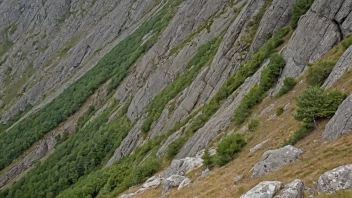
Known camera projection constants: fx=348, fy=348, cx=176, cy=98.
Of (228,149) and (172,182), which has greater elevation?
(228,149)

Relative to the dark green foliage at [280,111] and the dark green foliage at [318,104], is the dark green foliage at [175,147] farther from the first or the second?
the dark green foliage at [318,104]

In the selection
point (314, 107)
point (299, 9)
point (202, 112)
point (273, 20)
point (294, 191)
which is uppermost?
point (273, 20)

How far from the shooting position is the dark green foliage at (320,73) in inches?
1225

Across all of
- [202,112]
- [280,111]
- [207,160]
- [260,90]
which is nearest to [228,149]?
[207,160]

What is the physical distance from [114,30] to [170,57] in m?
85.0

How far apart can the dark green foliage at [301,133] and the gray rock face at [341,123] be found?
1.99m

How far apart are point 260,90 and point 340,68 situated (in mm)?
10841

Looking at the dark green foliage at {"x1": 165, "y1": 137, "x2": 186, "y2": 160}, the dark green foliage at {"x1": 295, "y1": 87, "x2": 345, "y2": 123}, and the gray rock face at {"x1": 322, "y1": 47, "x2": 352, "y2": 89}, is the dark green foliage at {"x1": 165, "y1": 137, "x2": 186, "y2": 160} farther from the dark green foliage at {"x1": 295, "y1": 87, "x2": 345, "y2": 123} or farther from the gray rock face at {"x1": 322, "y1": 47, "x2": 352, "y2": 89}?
the dark green foliage at {"x1": 295, "y1": 87, "x2": 345, "y2": 123}

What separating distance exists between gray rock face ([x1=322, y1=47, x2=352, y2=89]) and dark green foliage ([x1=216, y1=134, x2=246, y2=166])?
887cm

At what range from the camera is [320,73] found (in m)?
31.1

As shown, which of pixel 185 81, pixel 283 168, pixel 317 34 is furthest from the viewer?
pixel 185 81

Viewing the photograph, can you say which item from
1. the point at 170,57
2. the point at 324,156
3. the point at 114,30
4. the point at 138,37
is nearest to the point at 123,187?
the point at 324,156

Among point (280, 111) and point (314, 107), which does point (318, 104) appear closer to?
point (314, 107)

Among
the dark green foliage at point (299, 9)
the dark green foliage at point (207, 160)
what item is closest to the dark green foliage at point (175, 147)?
the dark green foliage at point (207, 160)
